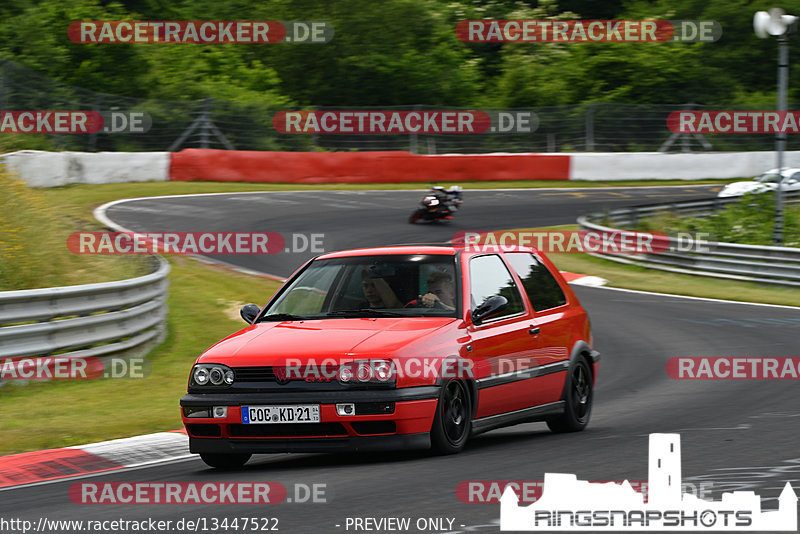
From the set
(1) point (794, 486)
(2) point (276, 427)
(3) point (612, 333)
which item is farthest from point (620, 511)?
(3) point (612, 333)

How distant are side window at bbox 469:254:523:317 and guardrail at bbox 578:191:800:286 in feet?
49.3

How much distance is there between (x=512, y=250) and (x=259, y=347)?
8.30 ft

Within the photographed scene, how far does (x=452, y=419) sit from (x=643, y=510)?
2.15 metres

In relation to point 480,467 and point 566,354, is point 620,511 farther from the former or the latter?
point 566,354

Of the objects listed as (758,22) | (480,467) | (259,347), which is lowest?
(480,467)

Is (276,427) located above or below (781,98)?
below

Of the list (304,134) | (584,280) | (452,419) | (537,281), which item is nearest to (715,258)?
(584,280)

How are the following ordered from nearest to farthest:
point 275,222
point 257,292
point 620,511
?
point 620,511, point 257,292, point 275,222

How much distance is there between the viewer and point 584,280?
2331cm

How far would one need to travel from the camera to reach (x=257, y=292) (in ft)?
59.4
